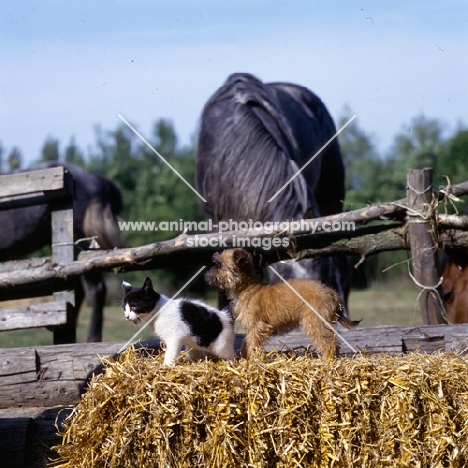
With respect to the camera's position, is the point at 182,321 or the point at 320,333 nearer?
the point at 182,321

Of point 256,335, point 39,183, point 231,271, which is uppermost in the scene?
point 39,183

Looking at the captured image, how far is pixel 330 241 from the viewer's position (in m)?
6.51

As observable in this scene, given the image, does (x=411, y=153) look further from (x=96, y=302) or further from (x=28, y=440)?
(x=28, y=440)

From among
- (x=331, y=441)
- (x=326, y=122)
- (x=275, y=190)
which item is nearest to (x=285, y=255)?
(x=275, y=190)

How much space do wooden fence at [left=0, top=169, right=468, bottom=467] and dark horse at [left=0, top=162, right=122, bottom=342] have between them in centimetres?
251

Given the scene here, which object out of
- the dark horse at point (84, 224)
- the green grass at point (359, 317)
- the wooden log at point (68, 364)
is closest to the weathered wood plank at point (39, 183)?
the wooden log at point (68, 364)

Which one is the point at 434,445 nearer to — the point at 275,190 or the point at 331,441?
the point at 331,441

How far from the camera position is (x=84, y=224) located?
9641 mm

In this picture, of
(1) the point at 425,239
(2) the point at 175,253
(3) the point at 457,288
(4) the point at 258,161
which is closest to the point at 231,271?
(2) the point at 175,253

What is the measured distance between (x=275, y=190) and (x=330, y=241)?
43.6 inches

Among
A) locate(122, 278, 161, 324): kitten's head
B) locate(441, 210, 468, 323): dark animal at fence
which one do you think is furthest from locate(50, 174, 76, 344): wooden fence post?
locate(441, 210, 468, 323): dark animal at fence

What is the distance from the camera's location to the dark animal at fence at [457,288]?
6.71 metres

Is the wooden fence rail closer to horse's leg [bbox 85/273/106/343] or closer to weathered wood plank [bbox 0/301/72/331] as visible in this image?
weathered wood plank [bbox 0/301/72/331]

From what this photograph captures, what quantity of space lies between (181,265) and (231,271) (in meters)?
1.90
